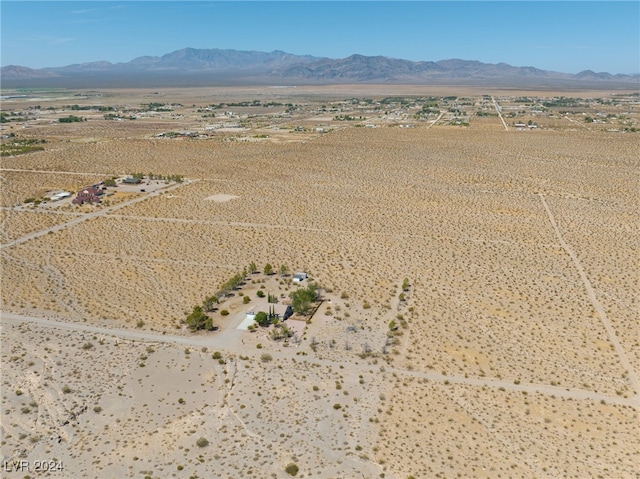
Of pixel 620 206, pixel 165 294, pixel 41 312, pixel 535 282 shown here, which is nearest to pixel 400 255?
pixel 535 282

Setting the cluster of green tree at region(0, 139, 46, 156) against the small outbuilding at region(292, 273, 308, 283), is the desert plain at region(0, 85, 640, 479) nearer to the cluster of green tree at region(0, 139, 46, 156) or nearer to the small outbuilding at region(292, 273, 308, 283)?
the small outbuilding at region(292, 273, 308, 283)

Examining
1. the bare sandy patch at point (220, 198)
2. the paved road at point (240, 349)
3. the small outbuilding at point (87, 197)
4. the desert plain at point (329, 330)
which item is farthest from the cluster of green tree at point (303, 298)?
the small outbuilding at point (87, 197)

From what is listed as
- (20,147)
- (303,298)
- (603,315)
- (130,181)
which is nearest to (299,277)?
(303,298)

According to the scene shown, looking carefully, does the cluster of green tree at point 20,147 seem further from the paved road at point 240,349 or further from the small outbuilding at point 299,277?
the small outbuilding at point 299,277

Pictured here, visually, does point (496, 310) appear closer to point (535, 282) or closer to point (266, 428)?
point (535, 282)

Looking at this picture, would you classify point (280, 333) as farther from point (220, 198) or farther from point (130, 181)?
point (130, 181)

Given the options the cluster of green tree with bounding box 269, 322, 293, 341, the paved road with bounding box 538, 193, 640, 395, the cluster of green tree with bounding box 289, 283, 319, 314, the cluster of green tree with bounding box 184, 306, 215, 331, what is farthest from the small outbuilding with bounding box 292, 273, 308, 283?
the paved road with bounding box 538, 193, 640, 395
